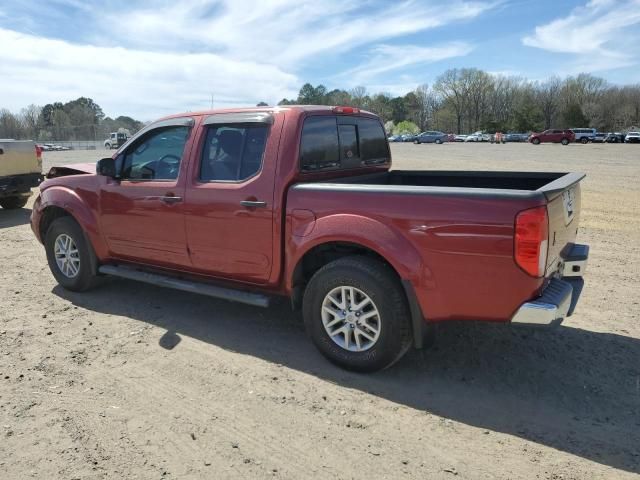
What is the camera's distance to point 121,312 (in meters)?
5.16

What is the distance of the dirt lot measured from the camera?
9.36 feet

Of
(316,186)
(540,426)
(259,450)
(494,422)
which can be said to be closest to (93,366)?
(259,450)

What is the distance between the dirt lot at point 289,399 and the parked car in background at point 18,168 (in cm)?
644

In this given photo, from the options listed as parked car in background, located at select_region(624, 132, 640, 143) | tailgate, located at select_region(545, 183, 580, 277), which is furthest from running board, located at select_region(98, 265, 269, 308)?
parked car in background, located at select_region(624, 132, 640, 143)

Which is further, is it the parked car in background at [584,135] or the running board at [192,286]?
the parked car in background at [584,135]

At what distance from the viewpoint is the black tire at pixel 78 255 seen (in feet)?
18.1

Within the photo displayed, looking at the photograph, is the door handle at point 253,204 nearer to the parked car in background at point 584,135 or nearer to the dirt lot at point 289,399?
the dirt lot at point 289,399

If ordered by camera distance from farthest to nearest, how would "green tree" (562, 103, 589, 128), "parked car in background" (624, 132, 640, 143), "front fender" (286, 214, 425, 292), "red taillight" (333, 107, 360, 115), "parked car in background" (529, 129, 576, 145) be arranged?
1. "green tree" (562, 103, 589, 128)
2. "parked car in background" (624, 132, 640, 143)
3. "parked car in background" (529, 129, 576, 145)
4. "red taillight" (333, 107, 360, 115)
5. "front fender" (286, 214, 425, 292)

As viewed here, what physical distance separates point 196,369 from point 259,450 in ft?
3.84

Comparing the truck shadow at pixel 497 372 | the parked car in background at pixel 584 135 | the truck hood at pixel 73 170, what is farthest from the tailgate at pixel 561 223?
the parked car in background at pixel 584 135

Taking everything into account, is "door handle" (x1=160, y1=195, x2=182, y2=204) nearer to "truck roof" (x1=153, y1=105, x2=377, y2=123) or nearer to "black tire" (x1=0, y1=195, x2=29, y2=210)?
"truck roof" (x1=153, y1=105, x2=377, y2=123)

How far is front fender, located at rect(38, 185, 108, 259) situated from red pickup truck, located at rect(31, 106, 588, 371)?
0.05 ft

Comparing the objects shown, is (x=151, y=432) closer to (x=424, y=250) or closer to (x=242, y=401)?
(x=242, y=401)

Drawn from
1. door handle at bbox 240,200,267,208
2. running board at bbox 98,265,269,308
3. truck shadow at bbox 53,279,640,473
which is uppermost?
door handle at bbox 240,200,267,208
